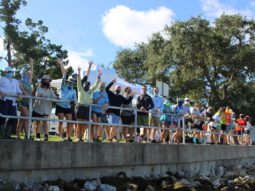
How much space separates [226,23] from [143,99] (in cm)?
2710

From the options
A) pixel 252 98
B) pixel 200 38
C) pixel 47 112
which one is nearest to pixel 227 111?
pixel 47 112

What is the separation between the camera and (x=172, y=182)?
36.6ft

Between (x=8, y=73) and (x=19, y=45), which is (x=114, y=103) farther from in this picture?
(x=19, y=45)

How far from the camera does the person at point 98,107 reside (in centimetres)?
1080

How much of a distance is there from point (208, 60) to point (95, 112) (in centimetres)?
2722

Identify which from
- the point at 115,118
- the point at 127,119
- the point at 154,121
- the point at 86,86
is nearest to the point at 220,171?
the point at 154,121

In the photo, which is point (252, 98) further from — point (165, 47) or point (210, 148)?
point (210, 148)

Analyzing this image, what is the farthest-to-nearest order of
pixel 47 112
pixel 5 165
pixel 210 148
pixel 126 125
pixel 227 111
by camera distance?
pixel 227 111
pixel 210 148
pixel 126 125
pixel 47 112
pixel 5 165

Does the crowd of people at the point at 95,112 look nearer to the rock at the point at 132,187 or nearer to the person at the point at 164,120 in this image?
the person at the point at 164,120

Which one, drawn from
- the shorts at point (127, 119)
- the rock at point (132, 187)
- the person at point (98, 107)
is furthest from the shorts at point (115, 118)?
the rock at point (132, 187)

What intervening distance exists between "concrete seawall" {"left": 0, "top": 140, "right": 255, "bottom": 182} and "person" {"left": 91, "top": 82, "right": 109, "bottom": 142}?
0.69m

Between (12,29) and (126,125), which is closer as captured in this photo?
(126,125)

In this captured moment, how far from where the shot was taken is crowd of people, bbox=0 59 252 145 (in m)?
9.21

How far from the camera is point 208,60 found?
3666 centimetres
